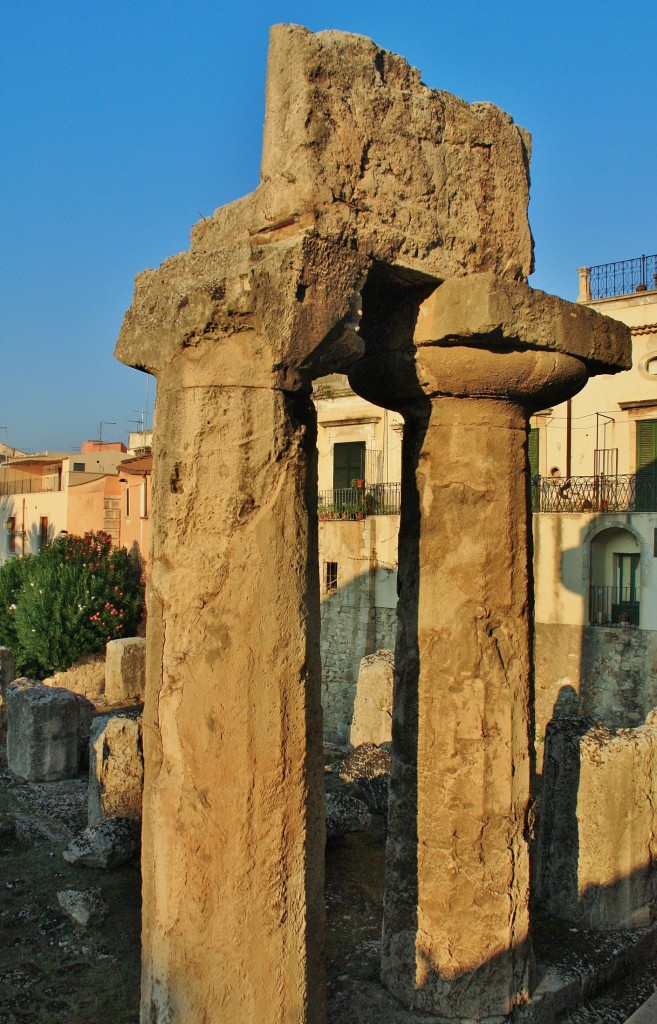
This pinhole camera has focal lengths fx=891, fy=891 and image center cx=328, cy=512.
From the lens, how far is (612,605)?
54.5 ft

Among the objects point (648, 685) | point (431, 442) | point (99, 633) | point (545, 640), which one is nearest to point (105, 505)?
point (99, 633)

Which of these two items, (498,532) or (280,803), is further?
(498,532)

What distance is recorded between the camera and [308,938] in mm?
3250

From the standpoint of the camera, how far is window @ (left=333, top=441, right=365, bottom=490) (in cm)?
2153

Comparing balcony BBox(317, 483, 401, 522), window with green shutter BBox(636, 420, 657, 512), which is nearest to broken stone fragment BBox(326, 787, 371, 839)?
window with green shutter BBox(636, 420, 657, 512)

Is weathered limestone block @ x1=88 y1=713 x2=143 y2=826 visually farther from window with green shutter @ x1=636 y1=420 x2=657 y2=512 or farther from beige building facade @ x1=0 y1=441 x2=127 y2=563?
beige building facade @ x1=0 y1=441 x2=127 y2=563

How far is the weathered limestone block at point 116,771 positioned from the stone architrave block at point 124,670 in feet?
19.8

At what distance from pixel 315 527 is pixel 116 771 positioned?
4.57 meters

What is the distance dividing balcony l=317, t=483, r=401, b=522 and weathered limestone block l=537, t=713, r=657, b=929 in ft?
47.4

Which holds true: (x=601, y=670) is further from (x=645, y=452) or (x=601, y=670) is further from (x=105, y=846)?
(x=105, y=846)

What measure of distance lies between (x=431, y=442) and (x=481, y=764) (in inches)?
61.5

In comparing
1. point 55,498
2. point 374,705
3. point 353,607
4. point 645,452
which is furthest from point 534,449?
point 55,498

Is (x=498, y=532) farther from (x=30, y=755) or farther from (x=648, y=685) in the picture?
(x=648, y=685)

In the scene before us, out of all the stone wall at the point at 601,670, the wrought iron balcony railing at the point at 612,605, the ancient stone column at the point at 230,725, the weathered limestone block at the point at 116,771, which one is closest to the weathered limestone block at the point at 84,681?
the stone wall at the point at 601,670
